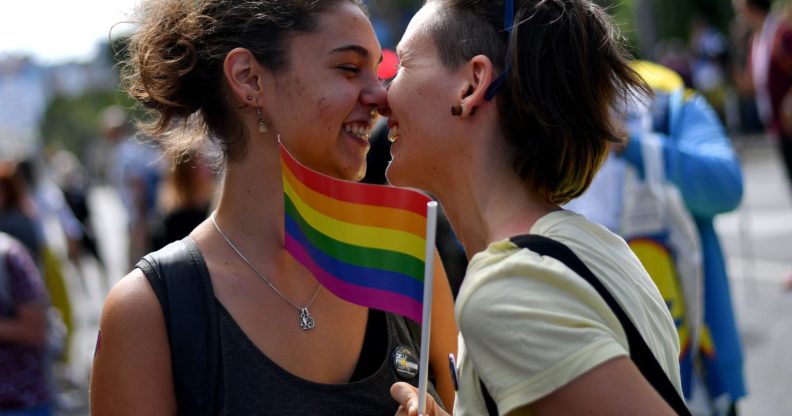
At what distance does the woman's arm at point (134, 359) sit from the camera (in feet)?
7.27

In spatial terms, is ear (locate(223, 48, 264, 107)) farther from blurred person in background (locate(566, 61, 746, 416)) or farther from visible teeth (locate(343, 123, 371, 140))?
blurred person in background (locate(566, 61, 746, 416))

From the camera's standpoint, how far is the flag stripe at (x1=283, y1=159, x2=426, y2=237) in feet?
6.65

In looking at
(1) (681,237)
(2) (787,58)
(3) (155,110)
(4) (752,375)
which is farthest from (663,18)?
(3) (155,110)

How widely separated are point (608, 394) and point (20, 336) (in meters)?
4.02

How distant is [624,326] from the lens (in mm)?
1746

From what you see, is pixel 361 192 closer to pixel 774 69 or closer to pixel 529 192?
pixel 529 192

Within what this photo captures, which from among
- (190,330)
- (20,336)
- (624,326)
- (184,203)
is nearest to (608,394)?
(624,326)

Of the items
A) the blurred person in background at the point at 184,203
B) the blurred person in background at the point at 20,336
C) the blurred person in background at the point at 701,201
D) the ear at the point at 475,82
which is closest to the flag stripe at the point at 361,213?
the ear at the point at 475,82

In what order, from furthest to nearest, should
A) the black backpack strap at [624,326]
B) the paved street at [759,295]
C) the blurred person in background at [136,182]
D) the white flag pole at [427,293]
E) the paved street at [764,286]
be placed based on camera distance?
the blurred person in background at [136,182] < the paved street at [759,295] < the paved street at [764,286] < the white flag pole at [427,293] < the black backpack strap at [624,326]

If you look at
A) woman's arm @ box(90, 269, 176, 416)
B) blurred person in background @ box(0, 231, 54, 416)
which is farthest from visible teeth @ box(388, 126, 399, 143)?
blurred person in background @ box(0, 231, 54, 416)

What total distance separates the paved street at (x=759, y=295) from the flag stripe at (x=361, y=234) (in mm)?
4492

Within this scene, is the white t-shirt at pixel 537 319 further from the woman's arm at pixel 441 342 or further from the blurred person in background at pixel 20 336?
the blurred person in background at pixel 20 336

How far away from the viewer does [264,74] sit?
2545mm

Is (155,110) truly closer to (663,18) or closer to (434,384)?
(434,384)
